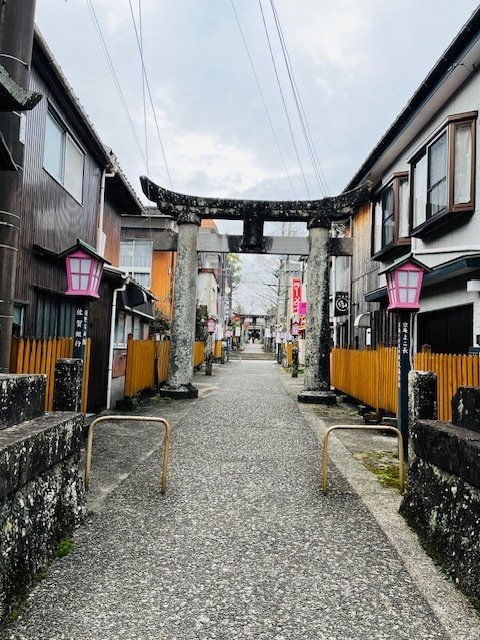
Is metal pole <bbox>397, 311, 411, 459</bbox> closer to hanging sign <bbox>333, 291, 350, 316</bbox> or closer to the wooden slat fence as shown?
the wooden slat fence

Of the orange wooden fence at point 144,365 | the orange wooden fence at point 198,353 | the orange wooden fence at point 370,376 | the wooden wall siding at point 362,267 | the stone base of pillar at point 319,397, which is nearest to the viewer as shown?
the orange wooden fence at point 370,376

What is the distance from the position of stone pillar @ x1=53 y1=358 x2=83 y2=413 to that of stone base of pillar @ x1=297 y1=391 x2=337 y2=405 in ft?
32.2

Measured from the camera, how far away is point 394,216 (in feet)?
44.9

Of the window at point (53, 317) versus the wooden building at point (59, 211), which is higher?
the wooden building at point (59, 211)

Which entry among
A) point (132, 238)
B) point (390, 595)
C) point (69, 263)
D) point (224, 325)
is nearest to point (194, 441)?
point (69, 263)

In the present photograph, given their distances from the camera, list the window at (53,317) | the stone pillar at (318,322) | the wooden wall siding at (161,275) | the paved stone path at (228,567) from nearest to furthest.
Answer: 1. the paved stone path at (228,567)
2. the window at (53,317)
3. the stone pillar at (318,322)
4. the wooden wall siding at (161,275)

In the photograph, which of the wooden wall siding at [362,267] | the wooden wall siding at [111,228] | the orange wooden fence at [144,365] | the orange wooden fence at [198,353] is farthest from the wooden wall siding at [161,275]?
the wooden wall siding at [362,267]

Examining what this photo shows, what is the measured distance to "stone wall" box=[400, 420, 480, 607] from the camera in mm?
3354

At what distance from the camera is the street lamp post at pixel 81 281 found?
6867 mm

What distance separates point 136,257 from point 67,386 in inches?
821

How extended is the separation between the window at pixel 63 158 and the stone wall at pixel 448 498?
831cm

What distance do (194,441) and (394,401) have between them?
4305 millimetres

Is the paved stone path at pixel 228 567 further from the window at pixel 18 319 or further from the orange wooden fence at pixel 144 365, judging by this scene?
the orange wooden fence at pixel 144 365

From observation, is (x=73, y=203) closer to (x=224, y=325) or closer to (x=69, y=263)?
(x=69, y=263)
